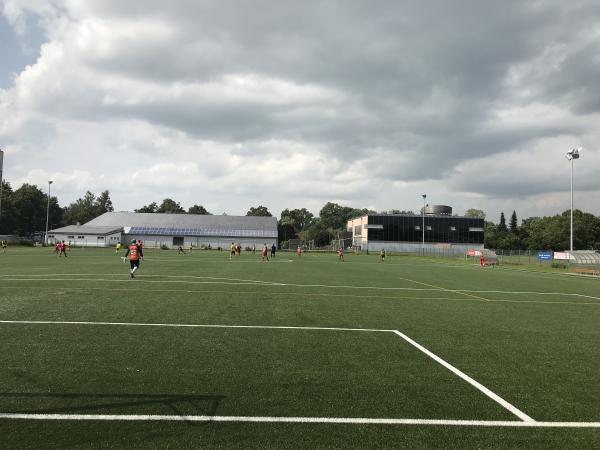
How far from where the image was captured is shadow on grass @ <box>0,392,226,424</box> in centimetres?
485

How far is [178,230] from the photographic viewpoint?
10012cm

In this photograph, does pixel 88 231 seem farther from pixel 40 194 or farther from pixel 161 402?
pixel 161 402

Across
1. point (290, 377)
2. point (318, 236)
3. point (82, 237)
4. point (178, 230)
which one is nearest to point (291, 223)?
point (318, 236)

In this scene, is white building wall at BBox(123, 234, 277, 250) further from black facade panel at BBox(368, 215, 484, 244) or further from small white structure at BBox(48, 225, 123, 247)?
black facade panel at BBox(368, 215, 484, 244)

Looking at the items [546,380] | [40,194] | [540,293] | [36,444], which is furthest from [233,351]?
[40,194]

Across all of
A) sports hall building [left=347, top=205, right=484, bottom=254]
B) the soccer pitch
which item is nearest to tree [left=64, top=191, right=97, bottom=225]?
sports hall building [left=347, top=205, right=484, bottom=254]

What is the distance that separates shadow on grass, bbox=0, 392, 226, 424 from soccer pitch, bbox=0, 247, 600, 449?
0.03 meters

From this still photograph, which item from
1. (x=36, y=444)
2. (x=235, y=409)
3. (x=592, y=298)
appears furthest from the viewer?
(x=592, y=298)

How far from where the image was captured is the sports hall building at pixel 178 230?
314 feet

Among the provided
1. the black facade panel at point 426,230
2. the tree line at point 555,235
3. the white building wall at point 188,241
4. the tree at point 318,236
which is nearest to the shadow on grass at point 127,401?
the white building wall at point 188,241

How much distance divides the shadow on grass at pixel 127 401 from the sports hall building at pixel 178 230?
304 ft

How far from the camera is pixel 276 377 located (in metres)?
6.14

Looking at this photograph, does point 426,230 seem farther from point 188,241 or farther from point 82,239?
point 82,239

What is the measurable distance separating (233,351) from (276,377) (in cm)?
160
